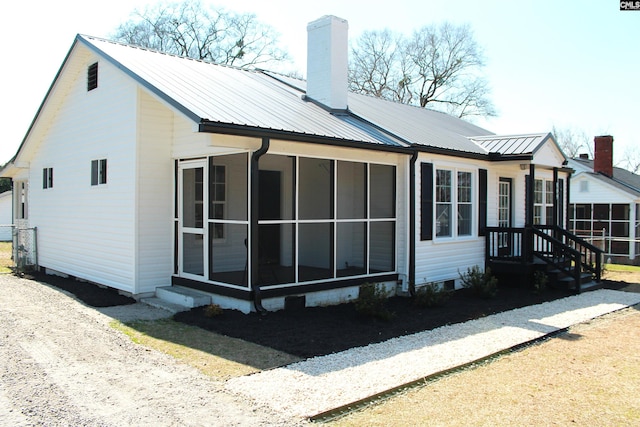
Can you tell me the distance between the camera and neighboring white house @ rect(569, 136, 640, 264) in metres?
25.5

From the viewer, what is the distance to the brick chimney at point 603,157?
26.5 metres

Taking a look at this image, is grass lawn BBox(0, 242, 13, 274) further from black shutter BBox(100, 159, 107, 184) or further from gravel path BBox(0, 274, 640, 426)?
gravel path BBox(0, 274, 640, 426)

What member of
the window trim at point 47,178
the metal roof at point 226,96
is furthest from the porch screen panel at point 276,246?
the window trim at point 47,178

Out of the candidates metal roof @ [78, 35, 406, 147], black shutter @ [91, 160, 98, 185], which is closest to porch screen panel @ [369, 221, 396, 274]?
metal roof @ [78, 35, 406, 147]

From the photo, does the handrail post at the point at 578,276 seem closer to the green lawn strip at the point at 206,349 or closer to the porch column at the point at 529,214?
the porch column at the point at 529,214

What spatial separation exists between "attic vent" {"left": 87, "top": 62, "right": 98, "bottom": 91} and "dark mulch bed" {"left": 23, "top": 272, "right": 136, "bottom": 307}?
13.6 feet

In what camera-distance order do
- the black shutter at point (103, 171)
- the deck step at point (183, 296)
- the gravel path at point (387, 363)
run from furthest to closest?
the black shutter at point (103, 171) < the deck step at point (183, 296) < the gravel path at point (387, 363)

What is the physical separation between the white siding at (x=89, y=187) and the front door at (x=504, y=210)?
8494mm

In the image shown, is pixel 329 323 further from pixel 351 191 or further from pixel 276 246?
pixel 351 191

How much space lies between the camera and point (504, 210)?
527 inches

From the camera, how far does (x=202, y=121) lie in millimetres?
7188

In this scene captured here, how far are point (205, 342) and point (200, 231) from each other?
2719 mm

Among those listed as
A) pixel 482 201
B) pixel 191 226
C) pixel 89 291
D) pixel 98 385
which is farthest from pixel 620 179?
pixel 98 385

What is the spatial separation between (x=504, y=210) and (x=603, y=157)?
17024 mm
